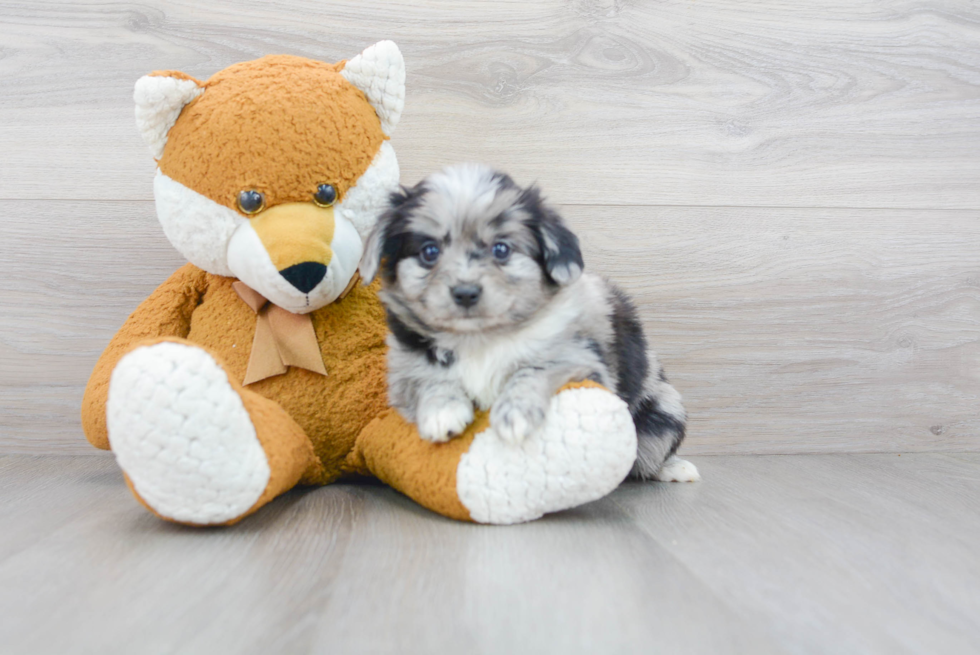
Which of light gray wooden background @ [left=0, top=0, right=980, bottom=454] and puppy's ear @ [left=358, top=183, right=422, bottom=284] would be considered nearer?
puppy's ear @ [left=358, top=183, right=422, bottom=284]

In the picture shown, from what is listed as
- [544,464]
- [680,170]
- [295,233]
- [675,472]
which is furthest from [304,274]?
[680,170]

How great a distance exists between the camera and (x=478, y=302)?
3.98 feet

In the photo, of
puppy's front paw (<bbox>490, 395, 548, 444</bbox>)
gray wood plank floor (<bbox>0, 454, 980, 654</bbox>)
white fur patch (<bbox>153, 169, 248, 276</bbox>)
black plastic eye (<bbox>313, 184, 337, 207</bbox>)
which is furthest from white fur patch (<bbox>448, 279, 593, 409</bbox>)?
white fur patch (<bbox>153, 169, 248, 276</bbox>)

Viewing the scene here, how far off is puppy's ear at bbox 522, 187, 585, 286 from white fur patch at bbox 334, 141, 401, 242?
1.04ft

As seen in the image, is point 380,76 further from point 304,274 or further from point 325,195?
point 304,274

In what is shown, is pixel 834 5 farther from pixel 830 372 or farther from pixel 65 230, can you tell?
pixel 65 230

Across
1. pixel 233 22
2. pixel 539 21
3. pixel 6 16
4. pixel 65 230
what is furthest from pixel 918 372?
pixel 6 16

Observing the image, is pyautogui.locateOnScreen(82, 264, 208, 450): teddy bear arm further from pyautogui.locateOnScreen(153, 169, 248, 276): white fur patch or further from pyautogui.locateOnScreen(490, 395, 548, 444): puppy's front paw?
pyautogui.locateOnScreen(490, 395, 548, 444): puppy's front paw

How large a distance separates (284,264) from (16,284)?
3.29 feet

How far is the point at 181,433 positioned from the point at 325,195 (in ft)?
1.81

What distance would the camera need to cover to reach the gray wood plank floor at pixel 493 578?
0.81 metres

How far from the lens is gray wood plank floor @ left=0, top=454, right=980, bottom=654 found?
81cm

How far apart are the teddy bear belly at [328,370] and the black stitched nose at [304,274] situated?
18 centimetres

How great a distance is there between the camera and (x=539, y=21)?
1875mm
